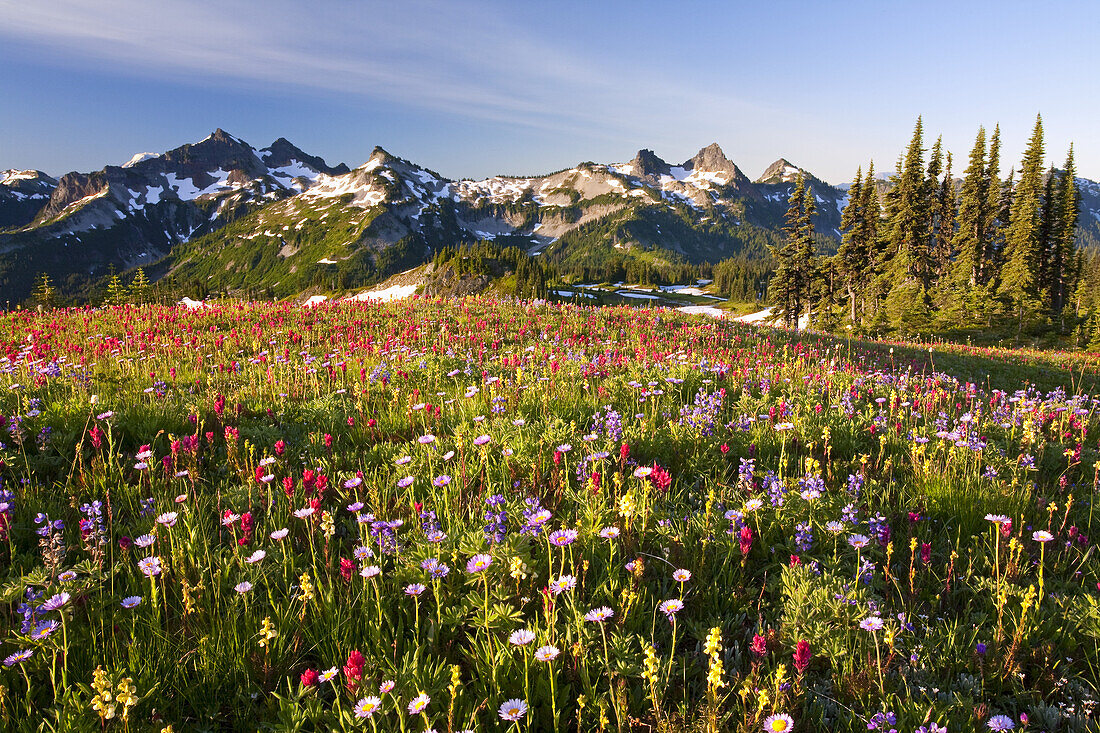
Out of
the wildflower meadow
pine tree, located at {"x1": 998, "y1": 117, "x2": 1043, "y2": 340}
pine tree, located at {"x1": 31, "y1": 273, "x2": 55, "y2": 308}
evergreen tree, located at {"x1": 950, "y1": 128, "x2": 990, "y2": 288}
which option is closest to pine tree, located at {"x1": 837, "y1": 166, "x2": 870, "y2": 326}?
evergreen tree, located at {"x1": 950, "y1": 128, "x2": 990, "y2": 288}

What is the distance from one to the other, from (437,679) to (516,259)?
487 feet

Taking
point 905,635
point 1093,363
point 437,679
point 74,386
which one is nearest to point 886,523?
point 905,635

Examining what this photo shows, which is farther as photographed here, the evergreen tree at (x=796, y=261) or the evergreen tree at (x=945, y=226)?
the evergreen tree at (x=945, y=226)

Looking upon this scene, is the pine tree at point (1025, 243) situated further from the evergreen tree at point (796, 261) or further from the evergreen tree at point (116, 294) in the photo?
the evergreen tree at point (116, 294)

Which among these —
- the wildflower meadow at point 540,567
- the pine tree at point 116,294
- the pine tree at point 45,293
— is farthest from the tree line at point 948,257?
the pine tree at point 45,293

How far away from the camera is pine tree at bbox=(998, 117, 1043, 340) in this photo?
49938 millimetres

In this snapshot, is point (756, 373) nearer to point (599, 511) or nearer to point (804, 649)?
point (599, 511)

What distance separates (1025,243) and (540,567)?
231 feet

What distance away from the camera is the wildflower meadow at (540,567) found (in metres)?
2.40

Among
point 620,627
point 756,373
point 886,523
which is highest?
point 756,373

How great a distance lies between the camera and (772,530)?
3748mm

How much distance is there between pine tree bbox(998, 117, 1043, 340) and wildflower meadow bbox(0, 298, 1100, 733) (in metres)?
58.3

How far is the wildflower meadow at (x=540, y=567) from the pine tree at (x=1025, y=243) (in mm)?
58294

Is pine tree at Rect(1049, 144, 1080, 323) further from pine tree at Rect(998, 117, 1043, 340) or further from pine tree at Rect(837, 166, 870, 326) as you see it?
pine tree at Rect(837, 166, 870, 326)
